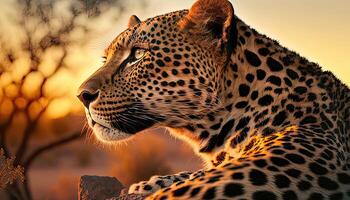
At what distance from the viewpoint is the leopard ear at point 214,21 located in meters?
6.55

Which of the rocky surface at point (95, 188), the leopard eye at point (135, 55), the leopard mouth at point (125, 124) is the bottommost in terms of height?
the rocky surface at point (95, 188)

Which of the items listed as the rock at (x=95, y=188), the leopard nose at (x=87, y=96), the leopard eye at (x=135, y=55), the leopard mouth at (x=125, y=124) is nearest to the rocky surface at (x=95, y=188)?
the rock at (x=95, y=188)

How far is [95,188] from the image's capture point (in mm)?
9688

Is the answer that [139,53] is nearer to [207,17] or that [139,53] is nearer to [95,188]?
[207,17]

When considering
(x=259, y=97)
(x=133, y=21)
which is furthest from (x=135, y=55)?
(x=259, y=97)

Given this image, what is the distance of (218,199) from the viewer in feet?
14.6

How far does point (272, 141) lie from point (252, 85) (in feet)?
3.13

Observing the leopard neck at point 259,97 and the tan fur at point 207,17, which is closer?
the leopard neck at point 259,97

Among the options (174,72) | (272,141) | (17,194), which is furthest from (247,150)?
(17,194)

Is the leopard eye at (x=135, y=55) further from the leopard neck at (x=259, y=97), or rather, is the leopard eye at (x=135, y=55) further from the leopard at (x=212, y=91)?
the leopard neck at (x=259, y=97)

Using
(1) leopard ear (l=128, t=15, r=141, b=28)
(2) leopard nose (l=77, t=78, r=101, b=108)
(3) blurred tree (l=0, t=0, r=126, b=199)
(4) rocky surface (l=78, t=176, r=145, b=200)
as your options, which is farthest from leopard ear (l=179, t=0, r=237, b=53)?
(3) blurred tree (l=0, t=0, r=126, b=199)

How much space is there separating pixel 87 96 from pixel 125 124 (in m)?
0.44

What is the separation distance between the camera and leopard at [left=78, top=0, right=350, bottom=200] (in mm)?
6301

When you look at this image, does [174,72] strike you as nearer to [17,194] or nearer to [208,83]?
[208,83]
